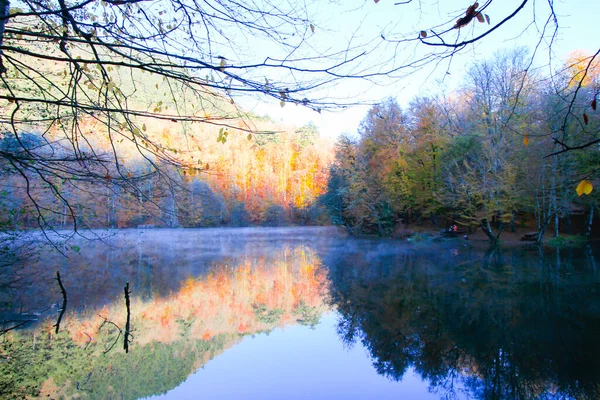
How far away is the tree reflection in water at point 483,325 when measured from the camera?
429cm

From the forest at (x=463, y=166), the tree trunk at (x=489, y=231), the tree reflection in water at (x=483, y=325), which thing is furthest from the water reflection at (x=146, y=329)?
the tree trunk at (x=489, y=231)

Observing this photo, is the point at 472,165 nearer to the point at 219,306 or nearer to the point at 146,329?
the point at 219,306

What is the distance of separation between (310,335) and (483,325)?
274 cm

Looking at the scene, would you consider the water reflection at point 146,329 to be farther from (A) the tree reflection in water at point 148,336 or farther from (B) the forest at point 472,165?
(B) the forest at point 472,165

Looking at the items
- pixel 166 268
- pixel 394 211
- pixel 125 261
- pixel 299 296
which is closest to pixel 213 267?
pixel 166 268

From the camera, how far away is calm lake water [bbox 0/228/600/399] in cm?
435

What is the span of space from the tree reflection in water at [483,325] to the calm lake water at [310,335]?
0.02 meters

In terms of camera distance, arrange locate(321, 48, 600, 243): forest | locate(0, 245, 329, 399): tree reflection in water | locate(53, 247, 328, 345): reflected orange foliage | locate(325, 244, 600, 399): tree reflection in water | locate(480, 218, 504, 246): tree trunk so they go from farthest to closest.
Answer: locate(480, 218, 504, 246): tree trunk, locate(321, 48, 600, 243): forest, locate(53, 247, 328, 345): reflected orange foliage, locate(0, 245, 329, 399): tree reflection in water, locate(325, 244, 600, 399): tree reflection in water

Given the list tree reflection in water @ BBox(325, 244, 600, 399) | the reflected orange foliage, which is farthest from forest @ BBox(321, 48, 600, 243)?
the reflected orange foliage

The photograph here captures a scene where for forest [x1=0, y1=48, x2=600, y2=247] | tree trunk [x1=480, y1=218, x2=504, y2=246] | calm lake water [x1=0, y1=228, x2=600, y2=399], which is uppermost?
forest [x1=0, y1=48, x2=600, y2=247]

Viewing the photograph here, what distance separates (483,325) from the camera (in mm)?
5992

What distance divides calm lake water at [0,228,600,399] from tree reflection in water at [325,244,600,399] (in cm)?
2

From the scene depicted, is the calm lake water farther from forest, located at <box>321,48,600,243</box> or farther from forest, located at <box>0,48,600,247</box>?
forest, located at <box>321,48,600,243</box>

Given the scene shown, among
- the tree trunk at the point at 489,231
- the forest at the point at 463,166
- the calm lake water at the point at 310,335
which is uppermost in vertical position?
the forest at the point at 463,166
